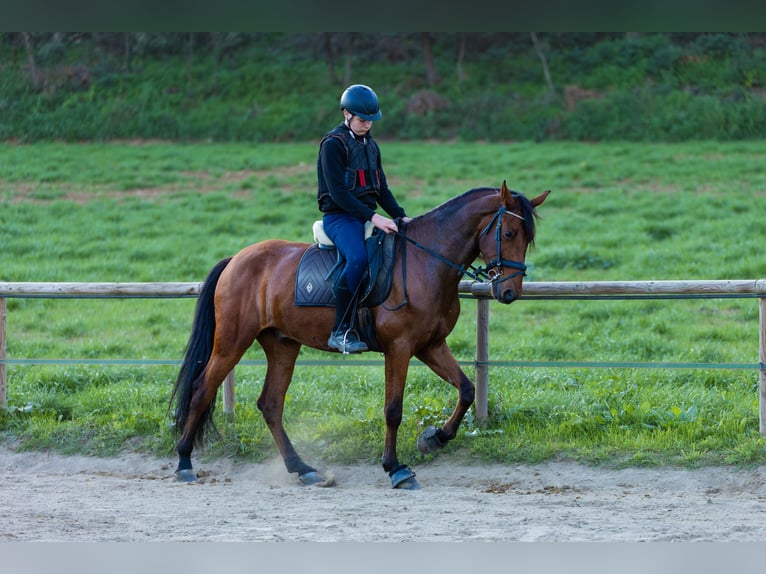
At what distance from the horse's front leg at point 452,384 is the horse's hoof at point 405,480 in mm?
312

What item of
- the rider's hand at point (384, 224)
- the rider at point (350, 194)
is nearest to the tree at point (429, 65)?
the rider at point (350, 194)

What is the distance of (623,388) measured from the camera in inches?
290

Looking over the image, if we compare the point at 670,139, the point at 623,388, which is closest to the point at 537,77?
the point at 670,139

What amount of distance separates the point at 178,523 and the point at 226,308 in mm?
2023

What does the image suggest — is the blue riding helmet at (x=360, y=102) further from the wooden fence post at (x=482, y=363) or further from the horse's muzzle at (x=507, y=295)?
the wooden fence post at (x=482, y=363)

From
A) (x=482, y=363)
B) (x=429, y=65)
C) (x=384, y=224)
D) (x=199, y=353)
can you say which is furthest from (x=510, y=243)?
(x=429, y=65)

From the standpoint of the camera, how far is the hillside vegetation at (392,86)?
20.2m

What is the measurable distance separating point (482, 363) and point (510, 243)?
1.40 metres

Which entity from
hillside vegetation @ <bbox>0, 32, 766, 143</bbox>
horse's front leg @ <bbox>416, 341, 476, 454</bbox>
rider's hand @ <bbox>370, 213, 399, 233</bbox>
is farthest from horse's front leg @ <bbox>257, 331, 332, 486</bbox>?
hillside vegetation @ <bbox>0, 32, 766, 143</bbox>

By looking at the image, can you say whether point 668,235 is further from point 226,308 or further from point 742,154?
point 226,308

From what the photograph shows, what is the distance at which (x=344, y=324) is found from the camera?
5.98m

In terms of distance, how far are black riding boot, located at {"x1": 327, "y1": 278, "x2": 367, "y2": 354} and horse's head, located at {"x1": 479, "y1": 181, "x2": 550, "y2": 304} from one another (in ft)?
3.28

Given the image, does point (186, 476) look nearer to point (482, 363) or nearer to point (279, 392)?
point (279, 392)

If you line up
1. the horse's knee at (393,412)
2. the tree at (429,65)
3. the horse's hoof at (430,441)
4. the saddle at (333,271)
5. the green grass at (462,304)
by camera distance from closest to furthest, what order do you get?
the saddle at (333,271)
the horse's knee at (393,412)
the horse's hoof at (430,441)
the green grass at (462,304)
the tree at (429,65)
